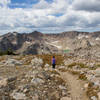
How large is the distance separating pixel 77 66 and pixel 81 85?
36.2ft

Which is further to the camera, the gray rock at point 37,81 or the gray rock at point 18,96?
the gray rock at point 37,81

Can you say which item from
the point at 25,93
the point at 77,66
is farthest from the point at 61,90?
the point at 77,66

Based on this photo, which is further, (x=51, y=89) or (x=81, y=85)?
(x=81, y=85)

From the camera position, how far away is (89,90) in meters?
14.8

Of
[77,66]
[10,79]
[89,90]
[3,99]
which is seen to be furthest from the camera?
[77,66]

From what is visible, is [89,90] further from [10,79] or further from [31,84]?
[10,79]

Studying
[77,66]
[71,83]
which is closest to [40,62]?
[77,66]

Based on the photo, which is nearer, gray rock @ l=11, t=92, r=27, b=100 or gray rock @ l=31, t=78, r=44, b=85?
gray rock @ l=11, t=92, r=27, b=100

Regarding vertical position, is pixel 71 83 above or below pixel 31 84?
below

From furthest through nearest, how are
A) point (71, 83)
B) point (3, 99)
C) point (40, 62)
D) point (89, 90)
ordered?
point (40, 62), point (71, 83), point (89, 90), point (3, 99)

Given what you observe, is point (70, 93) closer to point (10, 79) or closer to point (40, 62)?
point (10, 79)

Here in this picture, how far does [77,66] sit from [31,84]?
578 inches

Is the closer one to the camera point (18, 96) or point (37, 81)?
point (18, 96)

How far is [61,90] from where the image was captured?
15.4 meters
